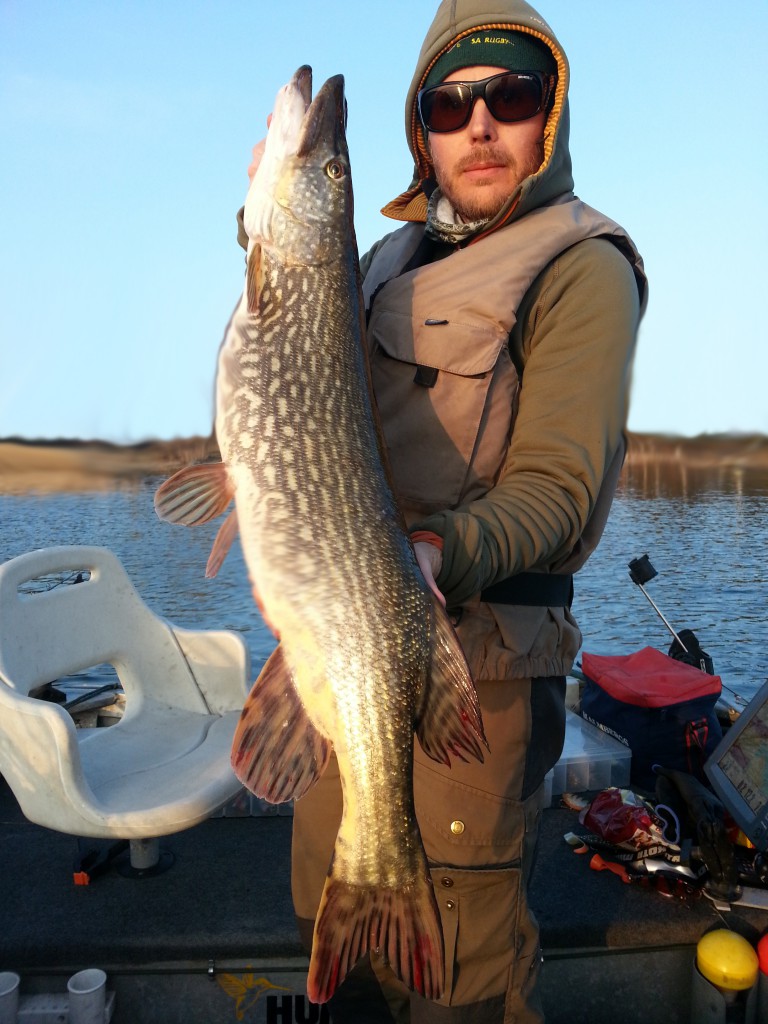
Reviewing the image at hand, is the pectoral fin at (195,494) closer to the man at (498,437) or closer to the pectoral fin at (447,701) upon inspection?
the man at (498,437)

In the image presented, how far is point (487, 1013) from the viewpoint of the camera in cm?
213

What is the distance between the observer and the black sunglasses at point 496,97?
2.40 m

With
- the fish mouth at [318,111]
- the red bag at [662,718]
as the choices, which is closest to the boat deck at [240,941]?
the red bag at [662,718]

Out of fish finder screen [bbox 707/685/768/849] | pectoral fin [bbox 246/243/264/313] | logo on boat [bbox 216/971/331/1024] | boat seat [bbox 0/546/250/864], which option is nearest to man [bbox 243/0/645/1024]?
pectoral fin [bbox 246/243/264/313]

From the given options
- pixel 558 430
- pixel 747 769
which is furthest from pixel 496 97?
pixel 747 769

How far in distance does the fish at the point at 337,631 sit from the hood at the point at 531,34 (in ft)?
2.68

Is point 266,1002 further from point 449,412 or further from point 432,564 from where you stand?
point 449,412

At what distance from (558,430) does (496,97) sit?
114 cm

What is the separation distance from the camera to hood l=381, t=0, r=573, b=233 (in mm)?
2402

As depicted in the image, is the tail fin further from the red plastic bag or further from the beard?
the red plastic bag

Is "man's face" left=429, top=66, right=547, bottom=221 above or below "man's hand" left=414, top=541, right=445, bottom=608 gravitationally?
above

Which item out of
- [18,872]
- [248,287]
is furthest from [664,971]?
[248,287]

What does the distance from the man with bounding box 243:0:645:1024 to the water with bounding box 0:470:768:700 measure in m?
2.73

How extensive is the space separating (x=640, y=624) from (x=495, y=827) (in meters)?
11.8
